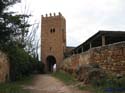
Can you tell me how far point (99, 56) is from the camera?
19.9 metres

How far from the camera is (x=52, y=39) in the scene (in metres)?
60.0

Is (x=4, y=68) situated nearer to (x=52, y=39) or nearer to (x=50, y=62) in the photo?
(x=52, y=39)

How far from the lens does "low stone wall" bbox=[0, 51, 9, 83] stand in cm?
2170

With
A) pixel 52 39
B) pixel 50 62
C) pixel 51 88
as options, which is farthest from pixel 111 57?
pixel 50 62

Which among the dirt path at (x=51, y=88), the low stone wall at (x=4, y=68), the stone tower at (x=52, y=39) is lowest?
the dirt path at (x=51, y=88)

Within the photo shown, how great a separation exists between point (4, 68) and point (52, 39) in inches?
1463

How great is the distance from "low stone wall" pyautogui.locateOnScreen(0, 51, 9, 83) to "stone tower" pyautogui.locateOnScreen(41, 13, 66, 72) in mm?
34191

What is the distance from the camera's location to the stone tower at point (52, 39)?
58.9 metres

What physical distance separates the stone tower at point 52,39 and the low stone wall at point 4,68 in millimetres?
34191

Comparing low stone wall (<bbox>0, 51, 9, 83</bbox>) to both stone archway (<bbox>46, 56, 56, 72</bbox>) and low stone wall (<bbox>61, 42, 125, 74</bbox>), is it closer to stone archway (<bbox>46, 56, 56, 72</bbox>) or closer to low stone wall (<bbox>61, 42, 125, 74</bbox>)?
low stone wall (<bbox>61, 42, 125, 74</bbox>)

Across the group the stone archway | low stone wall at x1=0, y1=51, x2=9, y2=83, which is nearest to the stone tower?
the stone archway

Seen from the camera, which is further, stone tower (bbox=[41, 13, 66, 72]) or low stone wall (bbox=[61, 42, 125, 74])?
stone tower (bbox=[41, 13, 66, 72])

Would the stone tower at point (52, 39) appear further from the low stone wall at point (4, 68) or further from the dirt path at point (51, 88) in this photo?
the dirt path at point (51, 88)

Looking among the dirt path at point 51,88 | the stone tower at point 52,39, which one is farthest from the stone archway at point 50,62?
the dirt path at point 51,88
